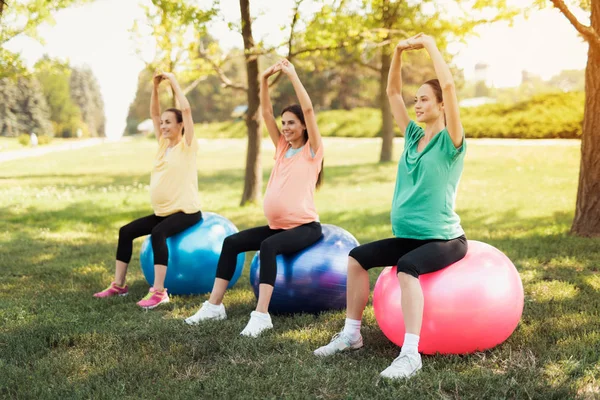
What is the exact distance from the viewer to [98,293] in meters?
6.16

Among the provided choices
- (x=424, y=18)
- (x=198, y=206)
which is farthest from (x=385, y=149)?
(x=198, y=206)

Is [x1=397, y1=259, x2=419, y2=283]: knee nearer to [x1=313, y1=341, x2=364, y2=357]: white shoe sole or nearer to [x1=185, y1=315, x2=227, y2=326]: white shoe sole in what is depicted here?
[x1=313, y1=341, x2=364, y2=357]: white shoe sole

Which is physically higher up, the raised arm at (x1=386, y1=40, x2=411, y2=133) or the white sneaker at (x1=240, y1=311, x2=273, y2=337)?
the raised arm at (x1=386, y1=40, x2=411, y2=133)

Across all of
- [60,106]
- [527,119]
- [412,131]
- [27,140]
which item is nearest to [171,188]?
[412,131]

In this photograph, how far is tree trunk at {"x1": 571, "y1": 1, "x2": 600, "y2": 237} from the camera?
761 cm

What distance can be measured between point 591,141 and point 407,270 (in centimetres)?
493

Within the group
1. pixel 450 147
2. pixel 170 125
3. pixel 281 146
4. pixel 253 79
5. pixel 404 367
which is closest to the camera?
pixel 404 367

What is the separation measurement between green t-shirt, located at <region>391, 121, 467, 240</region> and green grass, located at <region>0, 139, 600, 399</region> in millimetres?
863

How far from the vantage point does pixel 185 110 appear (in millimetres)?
6004

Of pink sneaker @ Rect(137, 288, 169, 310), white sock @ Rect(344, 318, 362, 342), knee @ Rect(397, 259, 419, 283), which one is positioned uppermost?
knee @ Rect(397, 259, 419, 283)

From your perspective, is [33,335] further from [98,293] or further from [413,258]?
[413,258]

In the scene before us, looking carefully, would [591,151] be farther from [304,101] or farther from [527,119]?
[527,119]

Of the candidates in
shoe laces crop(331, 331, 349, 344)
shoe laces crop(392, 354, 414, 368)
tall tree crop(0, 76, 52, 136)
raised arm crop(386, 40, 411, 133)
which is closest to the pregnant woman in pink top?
raised arm crop(386, 40, 411, 133)

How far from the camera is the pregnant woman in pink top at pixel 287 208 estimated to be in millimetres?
5074
